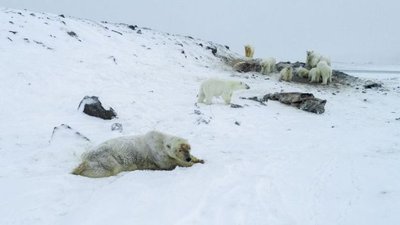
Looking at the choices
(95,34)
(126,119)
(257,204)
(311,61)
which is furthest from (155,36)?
(257,204)

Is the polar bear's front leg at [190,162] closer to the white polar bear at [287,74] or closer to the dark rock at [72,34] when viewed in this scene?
the white polar bear at [287,74]

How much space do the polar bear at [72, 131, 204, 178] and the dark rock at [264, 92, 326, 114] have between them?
776 centimetres

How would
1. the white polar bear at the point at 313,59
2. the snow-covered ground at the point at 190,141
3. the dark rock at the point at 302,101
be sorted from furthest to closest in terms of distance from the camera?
the white polar bear at the point at 313,59
the dark rock at the point at 302,101
the snow-covered ground at the point at 190,141

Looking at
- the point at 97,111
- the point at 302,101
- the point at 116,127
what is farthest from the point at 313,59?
the point at 116,127

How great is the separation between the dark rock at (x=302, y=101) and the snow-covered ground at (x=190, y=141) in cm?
46

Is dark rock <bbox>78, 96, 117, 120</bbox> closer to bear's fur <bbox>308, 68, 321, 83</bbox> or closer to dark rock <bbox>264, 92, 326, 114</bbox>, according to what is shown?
dark rock <bbox>264, 92, 326, 114</bbox>

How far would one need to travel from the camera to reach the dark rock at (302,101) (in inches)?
568

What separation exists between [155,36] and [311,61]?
36.8 ft

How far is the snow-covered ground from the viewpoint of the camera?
545 cm

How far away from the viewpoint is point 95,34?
76.2 feet

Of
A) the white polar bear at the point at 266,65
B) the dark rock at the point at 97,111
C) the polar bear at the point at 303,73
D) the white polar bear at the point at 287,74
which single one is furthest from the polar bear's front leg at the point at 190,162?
the white polar bear at the point at 266,65

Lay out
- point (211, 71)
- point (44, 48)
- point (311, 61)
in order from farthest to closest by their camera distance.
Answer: point (311, 61)
point (211, 71)
point (44, 48)

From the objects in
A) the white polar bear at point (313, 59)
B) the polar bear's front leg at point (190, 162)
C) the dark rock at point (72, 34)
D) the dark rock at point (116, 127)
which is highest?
the dark rock at point (72, 34)

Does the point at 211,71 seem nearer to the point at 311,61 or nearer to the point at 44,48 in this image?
the point at 311,61
